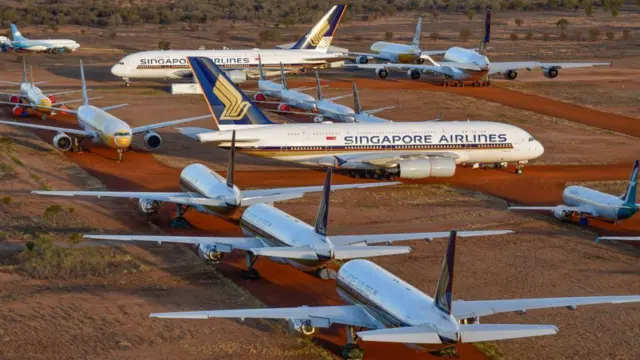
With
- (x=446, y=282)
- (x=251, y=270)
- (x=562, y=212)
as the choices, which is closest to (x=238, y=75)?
(x=562, y=212)

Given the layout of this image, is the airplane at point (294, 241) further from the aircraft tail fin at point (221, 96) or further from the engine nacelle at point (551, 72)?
the engine nacelle at point (551, 72)

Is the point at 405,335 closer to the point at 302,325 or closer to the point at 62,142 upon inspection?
the point at 302,325

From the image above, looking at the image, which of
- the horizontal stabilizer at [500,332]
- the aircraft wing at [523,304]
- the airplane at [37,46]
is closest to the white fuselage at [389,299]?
the horizontal stabilizer at [500,332]

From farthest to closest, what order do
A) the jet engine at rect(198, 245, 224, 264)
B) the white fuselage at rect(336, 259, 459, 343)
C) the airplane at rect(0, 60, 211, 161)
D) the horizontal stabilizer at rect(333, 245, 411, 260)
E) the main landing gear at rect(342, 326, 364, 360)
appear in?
the airplane at rect(0, 60, 211, 161) < the jet engine at rect(198, 245, 224, 264) < the horizontal stabilizer at rect(333, 245, 411, 260) < the main landing gear at rect(342, 326, 364, 360) < the white fuselage at rect(336, 259, 459, 343)

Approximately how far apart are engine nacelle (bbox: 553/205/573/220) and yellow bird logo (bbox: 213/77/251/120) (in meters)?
19.5

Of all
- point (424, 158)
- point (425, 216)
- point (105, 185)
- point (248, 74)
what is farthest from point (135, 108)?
point (425, 216)

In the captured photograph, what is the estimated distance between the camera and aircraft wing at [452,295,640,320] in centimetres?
2814

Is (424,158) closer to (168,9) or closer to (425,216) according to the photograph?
(425,216)

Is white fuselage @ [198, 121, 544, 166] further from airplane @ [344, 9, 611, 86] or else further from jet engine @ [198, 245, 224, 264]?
airplane @ [344, 9, 611, 86]

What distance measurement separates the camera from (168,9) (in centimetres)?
18225

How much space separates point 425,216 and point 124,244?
1585 centimetres

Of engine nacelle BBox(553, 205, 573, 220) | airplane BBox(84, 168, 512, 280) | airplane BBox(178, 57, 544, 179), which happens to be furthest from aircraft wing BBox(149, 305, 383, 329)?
airplane BBox(178, 57, 544, 179)

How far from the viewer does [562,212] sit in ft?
161

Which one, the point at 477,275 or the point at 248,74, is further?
the point at 248,74
